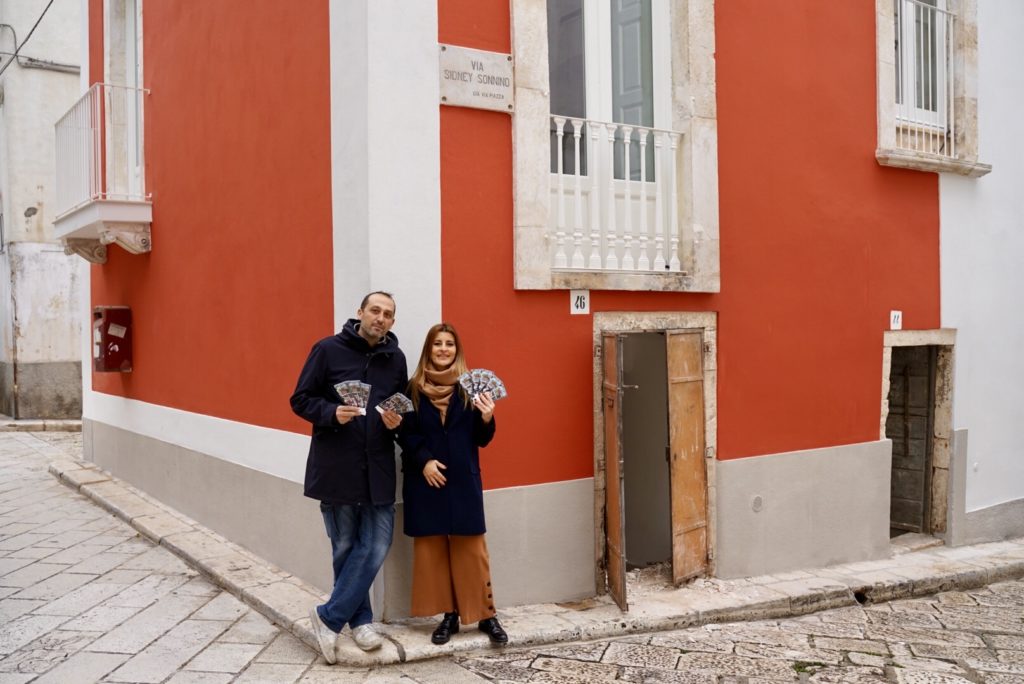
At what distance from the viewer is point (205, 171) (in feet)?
23.8

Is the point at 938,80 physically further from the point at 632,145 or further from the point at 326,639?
the point at 326,639

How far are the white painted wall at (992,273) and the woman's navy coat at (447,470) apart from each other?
16.8ft

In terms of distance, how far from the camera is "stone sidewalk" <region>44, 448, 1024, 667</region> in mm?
5074

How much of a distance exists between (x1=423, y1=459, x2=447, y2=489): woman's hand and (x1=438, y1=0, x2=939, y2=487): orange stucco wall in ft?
2.29

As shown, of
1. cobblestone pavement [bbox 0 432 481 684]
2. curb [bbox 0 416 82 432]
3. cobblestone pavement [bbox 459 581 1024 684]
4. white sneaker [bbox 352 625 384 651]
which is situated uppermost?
curb [bbox 0 416 82 432]

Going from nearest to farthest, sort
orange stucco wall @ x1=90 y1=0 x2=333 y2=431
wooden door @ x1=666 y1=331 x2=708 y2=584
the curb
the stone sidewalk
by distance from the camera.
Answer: the stone sidewalk < orange stucco wall @ x1=90 y1=0 x2=333 y2=431 < wooden door @ x1=666 y1=331 x2=708 y2=584 < the curb

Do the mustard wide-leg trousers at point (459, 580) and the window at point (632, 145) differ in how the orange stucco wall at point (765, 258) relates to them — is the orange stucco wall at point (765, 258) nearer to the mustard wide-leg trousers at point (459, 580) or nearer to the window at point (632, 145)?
the window at point (632, 145)

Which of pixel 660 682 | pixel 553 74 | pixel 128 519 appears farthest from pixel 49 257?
pixel 660 682

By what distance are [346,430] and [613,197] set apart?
2.53 meters

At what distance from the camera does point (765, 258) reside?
683cm

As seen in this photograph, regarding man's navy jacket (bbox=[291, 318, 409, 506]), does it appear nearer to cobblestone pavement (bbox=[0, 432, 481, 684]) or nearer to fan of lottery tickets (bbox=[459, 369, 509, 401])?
fan of lottery tickets (bbox=[459, 369, 509, 401])

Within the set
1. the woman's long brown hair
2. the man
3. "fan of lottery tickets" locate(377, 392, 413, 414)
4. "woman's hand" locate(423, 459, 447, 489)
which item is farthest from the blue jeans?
the woman's long brown hair

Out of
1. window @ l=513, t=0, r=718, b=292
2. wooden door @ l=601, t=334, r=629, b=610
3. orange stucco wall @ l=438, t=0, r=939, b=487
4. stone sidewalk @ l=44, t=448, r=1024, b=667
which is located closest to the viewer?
stone sidewalk @ l=44, t=448, r=1024, b=667

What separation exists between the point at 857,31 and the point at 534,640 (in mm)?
5350
